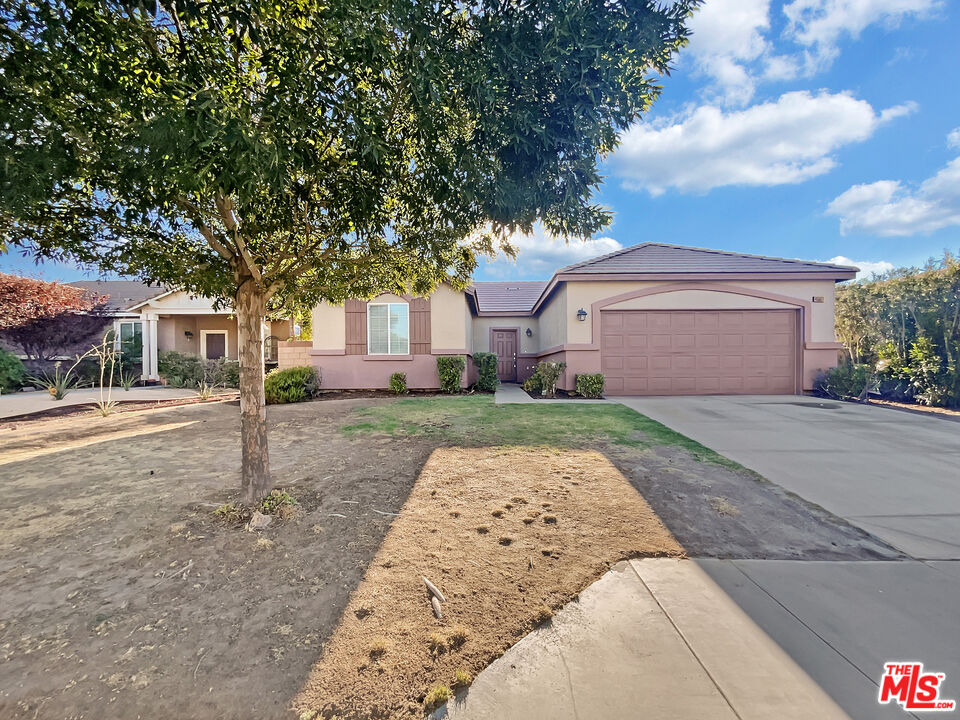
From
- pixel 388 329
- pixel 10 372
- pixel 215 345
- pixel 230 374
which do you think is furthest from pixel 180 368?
pixel 388 329

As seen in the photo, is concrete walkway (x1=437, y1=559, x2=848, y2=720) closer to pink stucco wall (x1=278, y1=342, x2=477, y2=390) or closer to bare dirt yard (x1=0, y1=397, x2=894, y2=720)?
bare dirt yard (x1=0, y1=397, x2=894, y2=720)

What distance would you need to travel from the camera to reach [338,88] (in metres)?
2.41

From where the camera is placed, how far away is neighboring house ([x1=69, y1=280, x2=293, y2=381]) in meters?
15.2

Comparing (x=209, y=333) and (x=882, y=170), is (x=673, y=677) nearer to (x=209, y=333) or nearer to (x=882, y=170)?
(x=882, y=170)

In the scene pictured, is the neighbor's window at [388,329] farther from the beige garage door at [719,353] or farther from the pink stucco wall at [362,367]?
the beige garage door at [719,353]

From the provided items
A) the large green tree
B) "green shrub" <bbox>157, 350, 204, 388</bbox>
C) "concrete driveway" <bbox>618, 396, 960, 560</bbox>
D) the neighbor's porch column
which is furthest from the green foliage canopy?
Result: the neighbor's porch column

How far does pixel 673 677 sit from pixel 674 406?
26.1 ft

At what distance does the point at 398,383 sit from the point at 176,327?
1260 cm

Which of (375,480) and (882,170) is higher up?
(882,170)

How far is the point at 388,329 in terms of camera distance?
11570 mm

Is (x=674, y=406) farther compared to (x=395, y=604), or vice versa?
(x=674, y=406)

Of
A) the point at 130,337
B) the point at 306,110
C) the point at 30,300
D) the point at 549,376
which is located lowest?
the point at 549,376

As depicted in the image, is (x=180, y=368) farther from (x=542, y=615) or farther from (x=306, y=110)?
(x=542, y=615)

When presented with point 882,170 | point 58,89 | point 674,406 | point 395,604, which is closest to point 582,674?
point 395,604
